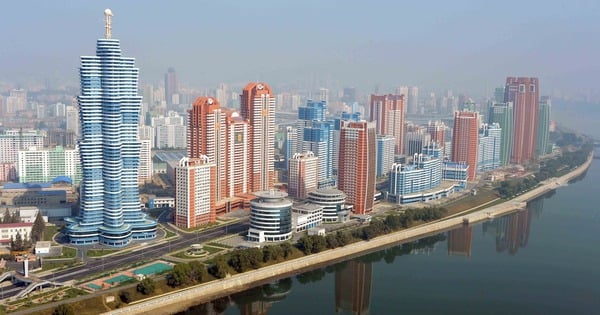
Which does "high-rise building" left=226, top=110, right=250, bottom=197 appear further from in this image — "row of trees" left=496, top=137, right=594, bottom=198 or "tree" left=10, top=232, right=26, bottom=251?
"row of trees" left=496, top=137, right=594, bottom=198

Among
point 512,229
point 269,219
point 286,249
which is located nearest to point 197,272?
point 286,249

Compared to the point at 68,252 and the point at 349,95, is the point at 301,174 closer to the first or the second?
the point at 68,252

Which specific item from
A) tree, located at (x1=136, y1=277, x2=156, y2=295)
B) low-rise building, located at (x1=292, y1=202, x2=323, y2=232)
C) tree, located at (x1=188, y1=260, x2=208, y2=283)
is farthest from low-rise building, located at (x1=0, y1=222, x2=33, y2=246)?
low-rise building, located at (x1=292, y1=202, x2=323, y2=232)

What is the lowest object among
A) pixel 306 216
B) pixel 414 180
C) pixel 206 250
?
pixel 206 250

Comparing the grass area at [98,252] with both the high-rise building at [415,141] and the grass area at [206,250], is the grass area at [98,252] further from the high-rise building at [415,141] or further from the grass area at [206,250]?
the high-rise building at [415,141]

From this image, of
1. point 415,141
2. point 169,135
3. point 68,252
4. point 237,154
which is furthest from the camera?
point 169,135

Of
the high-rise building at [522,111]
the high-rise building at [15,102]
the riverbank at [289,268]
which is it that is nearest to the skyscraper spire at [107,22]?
the riverbank at [289,268]
